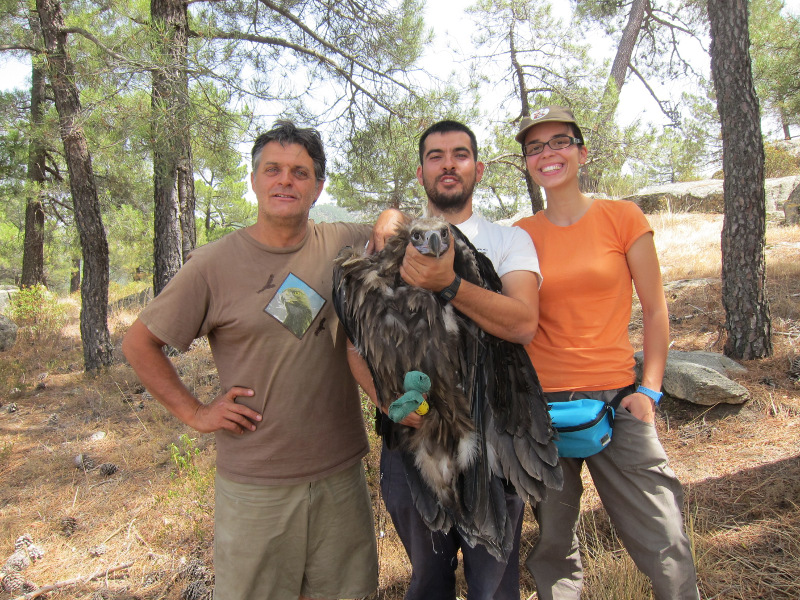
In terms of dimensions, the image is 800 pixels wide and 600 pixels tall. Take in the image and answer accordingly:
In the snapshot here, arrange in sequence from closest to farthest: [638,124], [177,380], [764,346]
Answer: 1. [177,380]
2. [764,346]
3. [638,124]

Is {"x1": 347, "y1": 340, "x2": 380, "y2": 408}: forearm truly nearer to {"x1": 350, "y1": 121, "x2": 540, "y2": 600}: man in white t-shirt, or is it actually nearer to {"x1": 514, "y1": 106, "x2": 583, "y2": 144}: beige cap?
{"x1": 350, "y1": 121, "x2": 540, "y2": 600}: man in white t-shirt

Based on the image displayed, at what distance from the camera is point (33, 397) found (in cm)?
635

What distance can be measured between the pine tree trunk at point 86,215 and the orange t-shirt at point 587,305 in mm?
7006

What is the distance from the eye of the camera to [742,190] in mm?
4695

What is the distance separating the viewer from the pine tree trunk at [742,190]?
4633 mm

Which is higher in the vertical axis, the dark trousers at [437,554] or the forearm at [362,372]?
the forearm at [362,372]

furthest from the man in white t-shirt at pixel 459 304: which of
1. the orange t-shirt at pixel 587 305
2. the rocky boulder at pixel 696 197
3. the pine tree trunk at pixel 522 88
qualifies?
the rocky boulder at pixel 696 197

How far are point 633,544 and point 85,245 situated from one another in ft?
25.3

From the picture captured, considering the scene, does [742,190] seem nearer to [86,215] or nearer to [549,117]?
[549,117]

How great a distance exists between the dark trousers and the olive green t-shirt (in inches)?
10.5

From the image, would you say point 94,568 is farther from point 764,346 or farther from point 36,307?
point 36,307

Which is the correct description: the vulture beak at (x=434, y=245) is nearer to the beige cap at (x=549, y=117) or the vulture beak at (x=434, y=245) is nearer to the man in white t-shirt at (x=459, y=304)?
the man in white t-shirt at (x=459, y=304)

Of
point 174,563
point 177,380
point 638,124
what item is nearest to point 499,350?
point 177,380

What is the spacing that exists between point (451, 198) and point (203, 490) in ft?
8.81
